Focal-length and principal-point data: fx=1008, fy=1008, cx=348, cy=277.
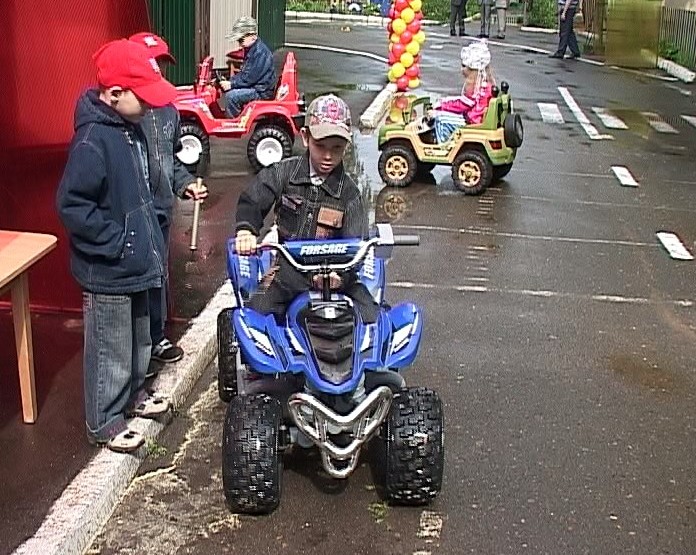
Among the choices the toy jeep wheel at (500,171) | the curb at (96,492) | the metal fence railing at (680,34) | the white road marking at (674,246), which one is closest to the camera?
the curb at (96,492)

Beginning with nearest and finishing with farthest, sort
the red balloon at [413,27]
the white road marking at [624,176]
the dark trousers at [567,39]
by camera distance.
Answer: the white road marking at [624,176] → the red balloon at [413,27] → the dark trousers at [567,39]

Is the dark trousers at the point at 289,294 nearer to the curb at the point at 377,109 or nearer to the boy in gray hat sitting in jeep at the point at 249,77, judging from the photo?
the boy in gray hat sitting in jeep at the point at 249,77

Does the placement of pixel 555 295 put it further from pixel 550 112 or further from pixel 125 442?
pixel 550 112

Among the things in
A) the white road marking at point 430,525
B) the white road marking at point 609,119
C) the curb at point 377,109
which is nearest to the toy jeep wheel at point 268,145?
the curb at point 377,109

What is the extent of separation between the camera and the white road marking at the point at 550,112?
15356mm

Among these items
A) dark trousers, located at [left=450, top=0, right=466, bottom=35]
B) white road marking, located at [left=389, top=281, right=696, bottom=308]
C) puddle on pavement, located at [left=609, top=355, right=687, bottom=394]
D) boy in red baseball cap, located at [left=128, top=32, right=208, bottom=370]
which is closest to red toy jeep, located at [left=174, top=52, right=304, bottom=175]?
white road marking, located at [left=389, top=281, right=696, bottom=308]

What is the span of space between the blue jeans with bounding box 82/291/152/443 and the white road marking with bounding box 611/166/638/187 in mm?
7454

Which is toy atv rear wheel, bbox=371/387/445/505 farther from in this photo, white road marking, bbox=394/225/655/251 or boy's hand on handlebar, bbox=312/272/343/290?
white road marking, bbox=394/225/655/251

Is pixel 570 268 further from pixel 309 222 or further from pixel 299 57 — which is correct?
pixel 299 57

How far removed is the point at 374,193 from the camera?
31.6 ft

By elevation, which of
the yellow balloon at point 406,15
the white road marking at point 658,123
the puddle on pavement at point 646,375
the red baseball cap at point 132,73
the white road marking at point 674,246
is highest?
the red baseball cap at point 132,73

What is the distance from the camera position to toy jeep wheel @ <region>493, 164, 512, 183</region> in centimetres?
1008

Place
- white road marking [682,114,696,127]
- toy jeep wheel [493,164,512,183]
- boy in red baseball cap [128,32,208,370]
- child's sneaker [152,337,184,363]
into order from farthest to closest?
white road marking [682,114,696,127] → toy jeep wheel [493,164,512,183] → child's sneaker [152,337,184,363] → boy in red baseball cap [128,32,208,370]

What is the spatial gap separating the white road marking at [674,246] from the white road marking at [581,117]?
5206 mm
